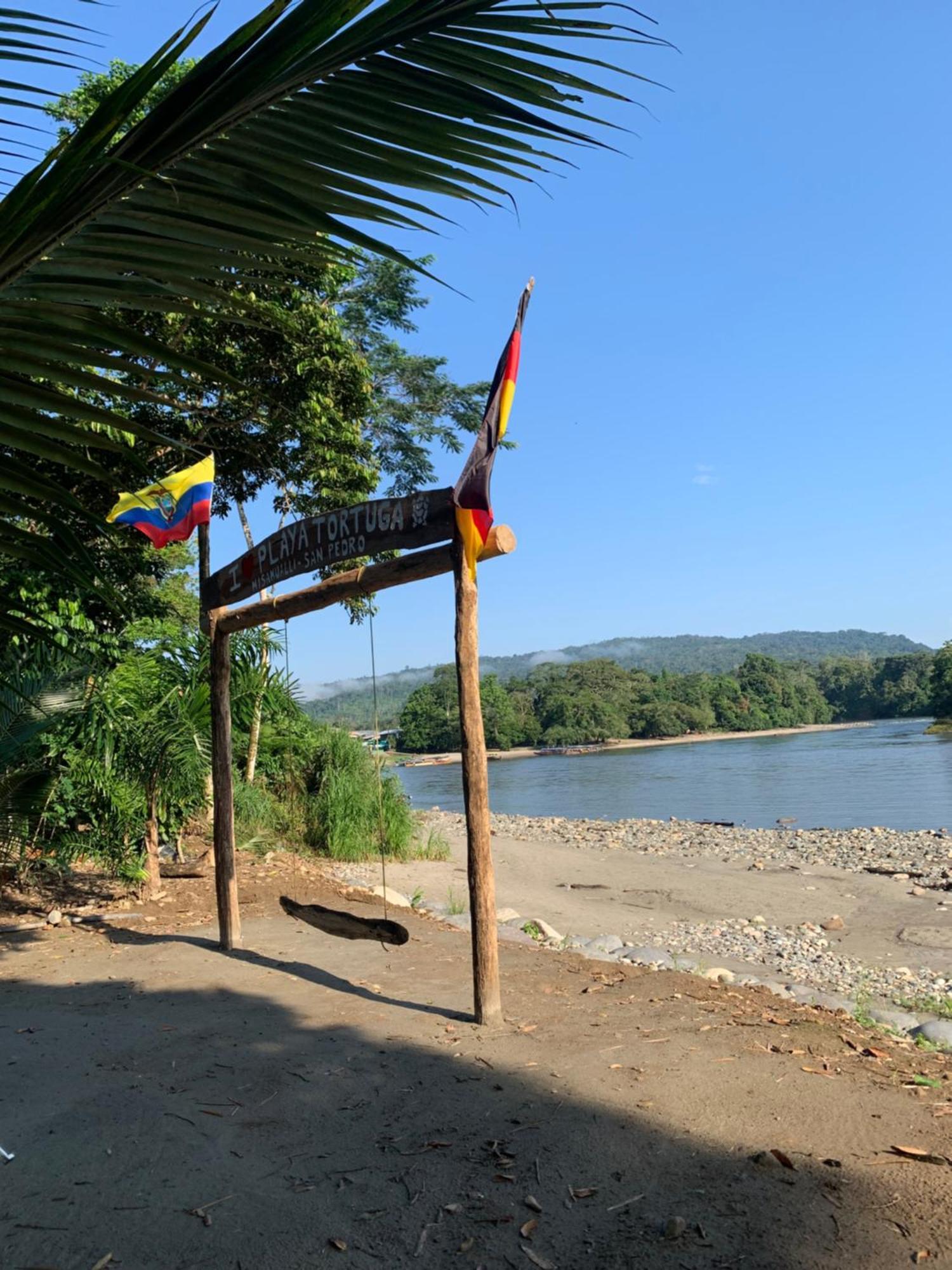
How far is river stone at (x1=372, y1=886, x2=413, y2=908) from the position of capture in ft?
30.3

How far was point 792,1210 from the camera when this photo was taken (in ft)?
10.1

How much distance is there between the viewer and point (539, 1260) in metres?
2.87

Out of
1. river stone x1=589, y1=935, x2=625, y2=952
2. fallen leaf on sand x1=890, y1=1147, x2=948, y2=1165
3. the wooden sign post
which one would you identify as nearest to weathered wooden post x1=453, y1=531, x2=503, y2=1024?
the wooden sign post

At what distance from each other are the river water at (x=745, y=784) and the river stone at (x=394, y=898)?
49.9 ft

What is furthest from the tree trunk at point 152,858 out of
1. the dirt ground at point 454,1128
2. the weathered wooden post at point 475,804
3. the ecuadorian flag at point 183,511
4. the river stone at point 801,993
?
the river stone at point 801,993

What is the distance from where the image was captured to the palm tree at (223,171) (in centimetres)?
104

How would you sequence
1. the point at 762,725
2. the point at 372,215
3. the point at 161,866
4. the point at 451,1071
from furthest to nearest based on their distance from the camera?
1. the point at 762,725
2. the point at 161,866
3. the point at 451,1071
4. the point at 372,215

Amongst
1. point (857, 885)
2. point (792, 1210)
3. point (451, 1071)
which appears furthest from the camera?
point (857, 885)

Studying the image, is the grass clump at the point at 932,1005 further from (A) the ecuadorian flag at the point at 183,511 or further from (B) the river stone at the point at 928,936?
(A) the ecuadorian flag at the point at 183,511

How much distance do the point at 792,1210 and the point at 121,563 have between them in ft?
31.1

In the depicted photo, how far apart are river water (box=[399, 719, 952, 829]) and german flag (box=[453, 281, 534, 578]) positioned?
19786mm

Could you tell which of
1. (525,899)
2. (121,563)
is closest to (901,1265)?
(525,899)

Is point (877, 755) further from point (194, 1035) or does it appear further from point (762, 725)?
point (194, 1035)

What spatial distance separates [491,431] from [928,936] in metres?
8.29
